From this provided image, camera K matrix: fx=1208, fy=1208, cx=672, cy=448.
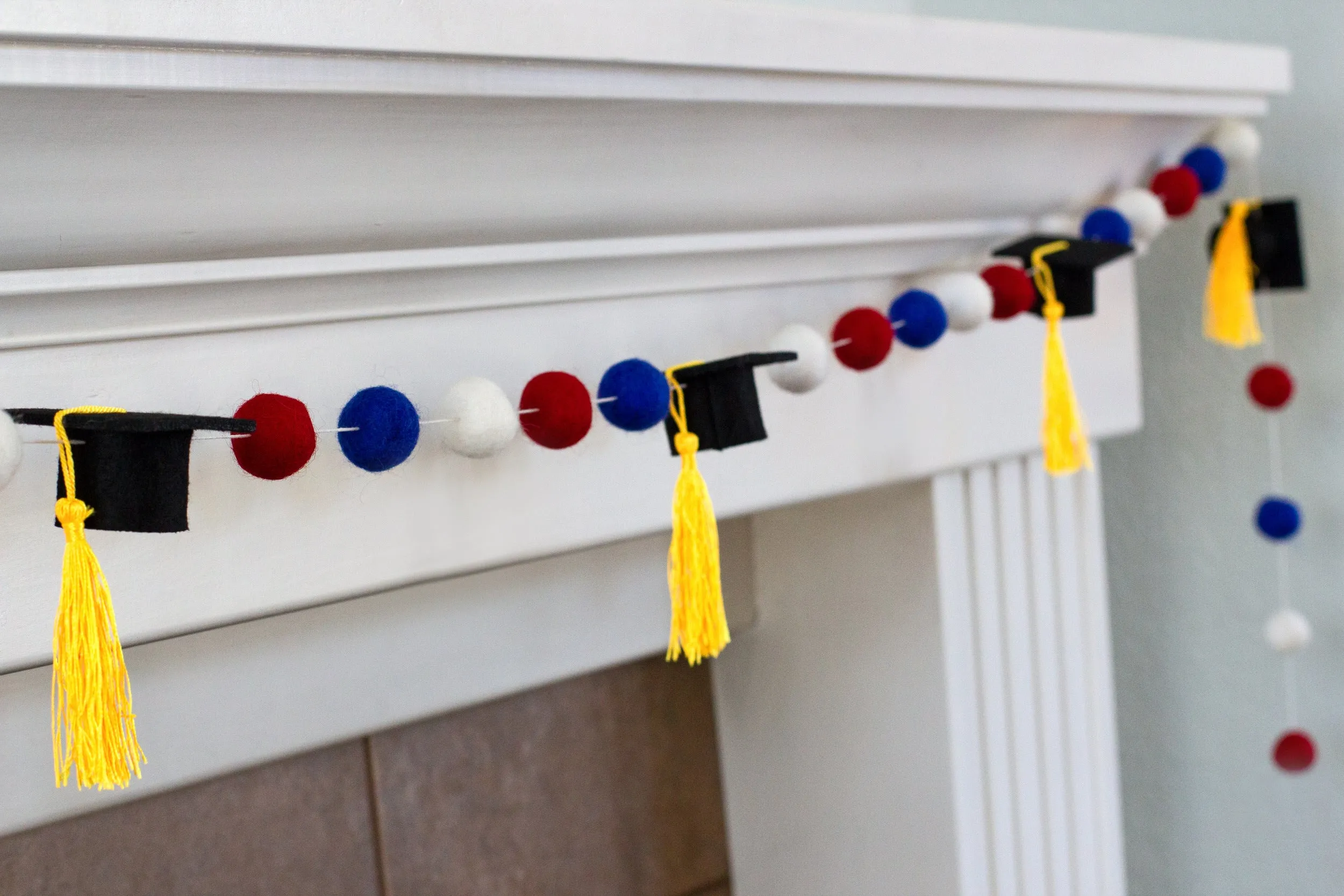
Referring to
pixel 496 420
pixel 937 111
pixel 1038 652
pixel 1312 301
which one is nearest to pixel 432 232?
pixel 496 420

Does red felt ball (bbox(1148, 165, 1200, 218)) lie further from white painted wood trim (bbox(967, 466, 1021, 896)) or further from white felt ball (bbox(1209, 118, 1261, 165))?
white painted wood trim (bbox(967, 466, 1021, 896))

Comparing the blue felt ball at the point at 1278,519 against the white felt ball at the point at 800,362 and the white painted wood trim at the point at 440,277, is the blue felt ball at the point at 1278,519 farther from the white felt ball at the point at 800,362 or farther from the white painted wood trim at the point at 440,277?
the white felt ball at the point at 800,362

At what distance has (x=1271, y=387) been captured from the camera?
87 centimetres

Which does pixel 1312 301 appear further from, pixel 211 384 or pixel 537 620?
pixel 211 384

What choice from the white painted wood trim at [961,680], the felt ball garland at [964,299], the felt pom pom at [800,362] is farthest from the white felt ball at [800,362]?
the white painted wood trim at [961,680]

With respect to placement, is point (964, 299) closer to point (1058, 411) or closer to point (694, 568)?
point (1058, 411)

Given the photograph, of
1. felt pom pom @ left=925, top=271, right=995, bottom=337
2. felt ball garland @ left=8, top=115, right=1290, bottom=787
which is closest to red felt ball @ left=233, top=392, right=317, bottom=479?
felt ball garland @ left=8, top=115, right=1290, bottom=787

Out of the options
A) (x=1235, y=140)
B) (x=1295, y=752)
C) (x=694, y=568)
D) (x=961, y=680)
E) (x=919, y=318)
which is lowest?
(x=1295, y=752)

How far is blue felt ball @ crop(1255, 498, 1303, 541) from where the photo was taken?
87cm

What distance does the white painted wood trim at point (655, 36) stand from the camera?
1.27 feet

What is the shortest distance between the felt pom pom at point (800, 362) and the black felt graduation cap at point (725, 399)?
0.11 feet

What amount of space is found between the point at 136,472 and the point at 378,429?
92mm

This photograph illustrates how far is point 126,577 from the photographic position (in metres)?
0.46

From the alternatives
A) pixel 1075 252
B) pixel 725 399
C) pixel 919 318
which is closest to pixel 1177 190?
pixel 1075 252
